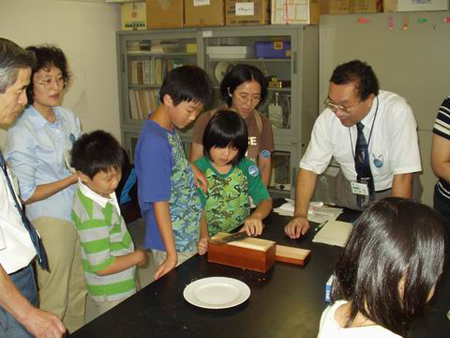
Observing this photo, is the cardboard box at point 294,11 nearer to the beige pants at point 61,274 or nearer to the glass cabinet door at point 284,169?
the glass cabinet door at point 284,169

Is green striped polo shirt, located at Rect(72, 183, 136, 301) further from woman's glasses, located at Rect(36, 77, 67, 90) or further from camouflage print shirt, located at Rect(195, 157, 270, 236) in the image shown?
woman's glasses, located at Rect(36, 77, 67, 90)

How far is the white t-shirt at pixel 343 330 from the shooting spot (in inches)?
32.4

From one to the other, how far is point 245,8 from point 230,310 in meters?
2.64

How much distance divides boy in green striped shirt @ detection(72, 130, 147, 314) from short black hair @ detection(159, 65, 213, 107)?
0.29 meters

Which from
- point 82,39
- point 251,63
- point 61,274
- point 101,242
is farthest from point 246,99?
point 82,39

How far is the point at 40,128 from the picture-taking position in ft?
6.54

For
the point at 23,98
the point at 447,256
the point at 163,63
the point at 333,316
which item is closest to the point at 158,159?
the point at 23,98

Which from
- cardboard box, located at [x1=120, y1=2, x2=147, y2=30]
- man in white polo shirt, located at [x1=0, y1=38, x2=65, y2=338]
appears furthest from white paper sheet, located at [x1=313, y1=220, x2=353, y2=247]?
cardboard box, located at [x1=120, y1=2, x2=147, y2=30]

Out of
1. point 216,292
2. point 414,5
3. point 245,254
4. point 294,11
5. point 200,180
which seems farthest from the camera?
point 294,11

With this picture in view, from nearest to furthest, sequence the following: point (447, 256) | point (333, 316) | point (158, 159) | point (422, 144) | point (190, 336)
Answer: point (447, 256) → point (333, 316) → point (190, 336) → point (158, 159) → point (422, 144)

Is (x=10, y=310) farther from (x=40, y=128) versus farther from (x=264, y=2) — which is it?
(x=264, y=2)

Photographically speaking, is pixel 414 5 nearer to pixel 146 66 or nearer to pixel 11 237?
pixel 146 66

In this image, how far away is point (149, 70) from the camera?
4.12 metres

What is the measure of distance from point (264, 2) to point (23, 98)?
2397mm
